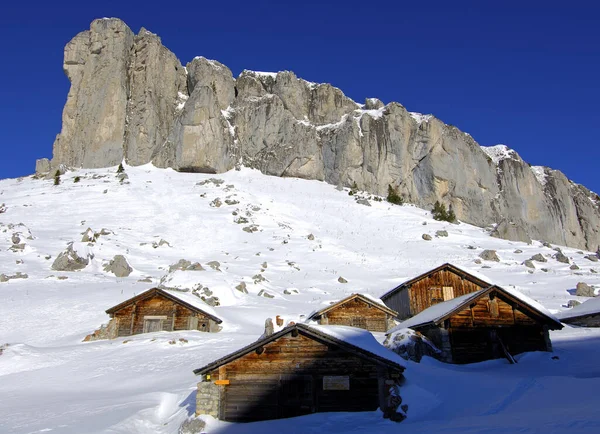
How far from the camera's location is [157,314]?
102 feet

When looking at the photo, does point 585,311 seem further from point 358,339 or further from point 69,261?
point 69,261

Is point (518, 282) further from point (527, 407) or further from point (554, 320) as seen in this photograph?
point (527, 407)

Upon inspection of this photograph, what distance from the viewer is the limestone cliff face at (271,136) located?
331 feet

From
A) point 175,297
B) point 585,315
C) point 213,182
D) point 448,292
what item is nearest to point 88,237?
point 175,297

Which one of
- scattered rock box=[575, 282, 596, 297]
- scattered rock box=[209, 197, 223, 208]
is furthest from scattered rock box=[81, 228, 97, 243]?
scattered rock box=[575, 282, 596, 297]

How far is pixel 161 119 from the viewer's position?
105812 mm

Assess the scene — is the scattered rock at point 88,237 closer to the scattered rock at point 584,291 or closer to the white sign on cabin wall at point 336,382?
the white sign on cabin wall at point 336,382

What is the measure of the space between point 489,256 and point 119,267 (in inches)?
1659

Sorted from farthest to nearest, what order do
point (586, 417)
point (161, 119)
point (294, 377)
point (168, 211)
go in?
point (161, 119) < point (168, 211) < point (294, 377) < point (586, 417)

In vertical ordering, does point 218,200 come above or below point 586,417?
above

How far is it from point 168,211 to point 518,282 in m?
49.5

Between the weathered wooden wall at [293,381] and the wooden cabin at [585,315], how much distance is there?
816 inches

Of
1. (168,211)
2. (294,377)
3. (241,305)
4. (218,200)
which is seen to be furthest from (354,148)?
(294,377)

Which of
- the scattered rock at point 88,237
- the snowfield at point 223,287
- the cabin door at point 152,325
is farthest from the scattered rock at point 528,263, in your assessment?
the scattered rock at point 88,237
